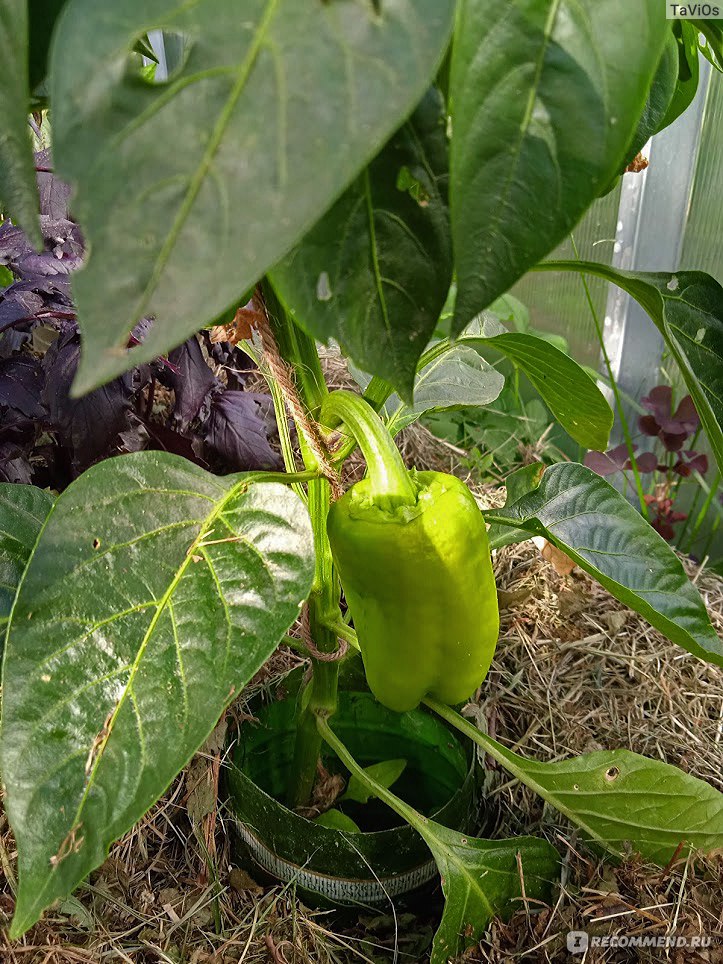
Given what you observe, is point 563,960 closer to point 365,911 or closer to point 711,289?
point 365,911

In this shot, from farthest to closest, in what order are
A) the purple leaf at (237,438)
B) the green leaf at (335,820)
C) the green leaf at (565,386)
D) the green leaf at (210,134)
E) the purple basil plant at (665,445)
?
the purple basil plant at (665,445)
the purple leaf at (237,438)
the green leaf at (335,820)
the green leaf at (565,386)
the green leaf at (210,134)

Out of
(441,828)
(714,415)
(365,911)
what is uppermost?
(714,415)

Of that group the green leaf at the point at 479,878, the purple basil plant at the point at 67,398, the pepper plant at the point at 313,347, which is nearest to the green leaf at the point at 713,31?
the pepper plant at the point at 313,347

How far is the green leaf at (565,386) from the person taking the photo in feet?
1.92

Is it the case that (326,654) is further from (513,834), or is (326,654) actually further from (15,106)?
(15,106)

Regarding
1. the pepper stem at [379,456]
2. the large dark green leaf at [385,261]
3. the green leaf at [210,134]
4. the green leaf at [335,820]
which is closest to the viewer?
the green leaf at [210,134]

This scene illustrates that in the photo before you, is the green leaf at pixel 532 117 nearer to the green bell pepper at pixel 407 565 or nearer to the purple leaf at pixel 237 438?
the green bell pepper at pixel 407 565

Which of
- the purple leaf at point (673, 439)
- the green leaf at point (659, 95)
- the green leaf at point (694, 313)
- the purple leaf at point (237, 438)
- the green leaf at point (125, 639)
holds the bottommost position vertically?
the purple leaf at point (673, 439)

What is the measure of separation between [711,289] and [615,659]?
0.51 metres

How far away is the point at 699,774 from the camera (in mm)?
801

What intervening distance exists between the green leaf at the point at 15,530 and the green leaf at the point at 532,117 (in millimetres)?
366

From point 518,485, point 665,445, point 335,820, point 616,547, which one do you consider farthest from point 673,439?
point 335,820

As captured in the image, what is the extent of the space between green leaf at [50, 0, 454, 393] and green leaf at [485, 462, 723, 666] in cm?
37

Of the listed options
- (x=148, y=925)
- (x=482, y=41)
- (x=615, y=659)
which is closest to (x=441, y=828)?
(x=148, y=925)
